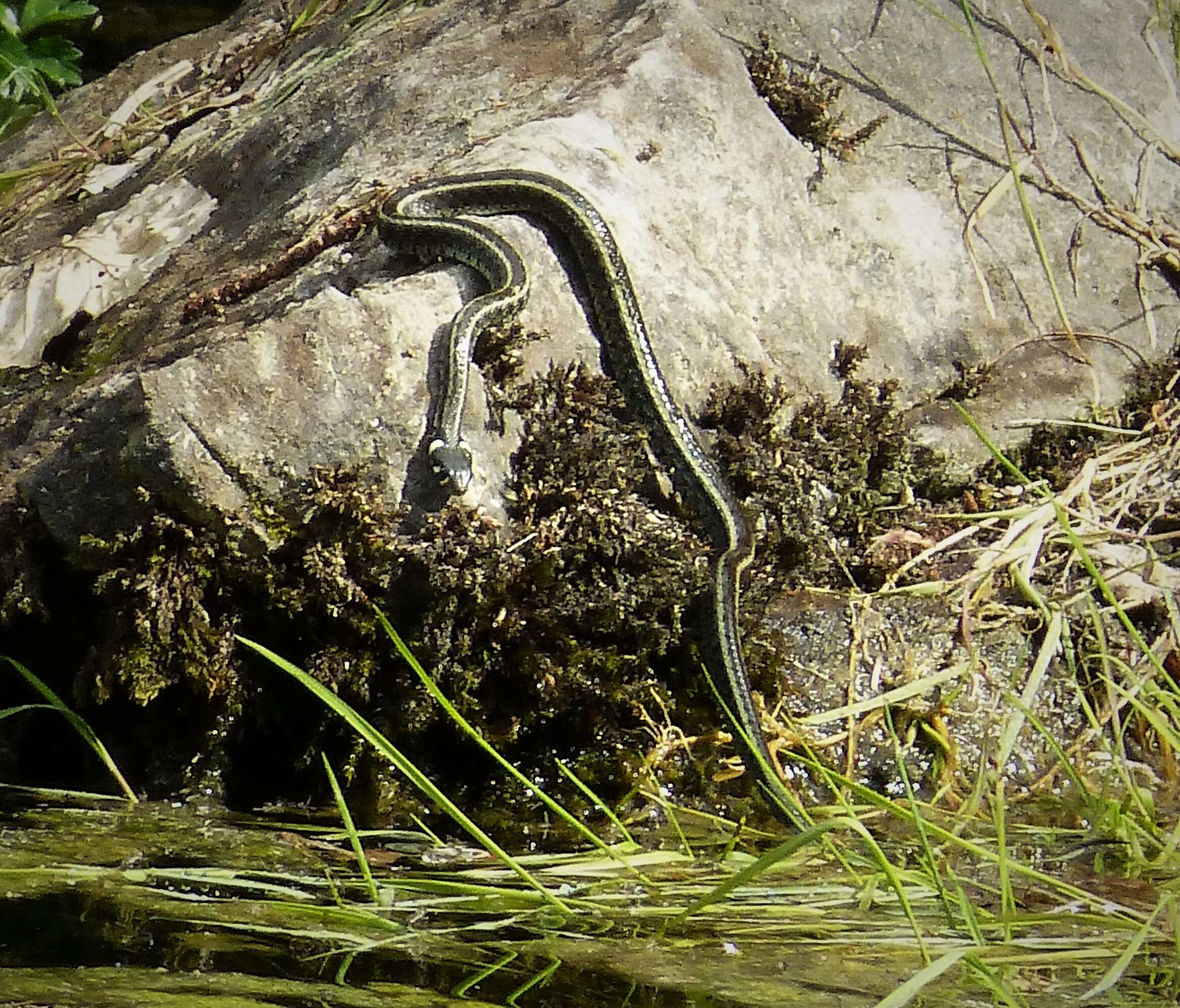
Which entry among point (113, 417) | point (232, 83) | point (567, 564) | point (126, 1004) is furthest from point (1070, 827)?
point (232, 83)

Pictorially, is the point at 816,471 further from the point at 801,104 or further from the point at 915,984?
the point at 915,984

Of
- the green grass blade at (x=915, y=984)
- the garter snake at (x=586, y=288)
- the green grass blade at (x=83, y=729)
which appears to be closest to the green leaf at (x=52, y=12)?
the garter snake at (x=586, y=288)

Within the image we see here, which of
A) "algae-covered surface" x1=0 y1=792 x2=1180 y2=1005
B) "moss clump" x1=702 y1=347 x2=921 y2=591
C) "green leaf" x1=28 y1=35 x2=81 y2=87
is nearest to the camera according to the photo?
"algae-covered surface" x1=0 y1=792 x2=1180 y2=1005

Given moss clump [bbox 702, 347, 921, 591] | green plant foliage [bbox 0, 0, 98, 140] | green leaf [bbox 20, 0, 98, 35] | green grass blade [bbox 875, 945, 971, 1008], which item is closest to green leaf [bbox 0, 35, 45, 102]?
green plant foliage [bbox 0, 0, 98, 140]

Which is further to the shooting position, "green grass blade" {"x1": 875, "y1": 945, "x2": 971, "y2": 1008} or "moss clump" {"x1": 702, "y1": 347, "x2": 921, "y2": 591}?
"moss clump" {"x1": 702, "y1": 347, "x2": 921, "y2": 591}

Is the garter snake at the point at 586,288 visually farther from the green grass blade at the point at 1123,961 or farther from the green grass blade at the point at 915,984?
the green grass blade at the point at 915,984

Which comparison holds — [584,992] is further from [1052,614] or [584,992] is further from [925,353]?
[925,353]

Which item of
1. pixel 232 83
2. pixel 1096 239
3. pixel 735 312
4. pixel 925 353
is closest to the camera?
pixel 735 312

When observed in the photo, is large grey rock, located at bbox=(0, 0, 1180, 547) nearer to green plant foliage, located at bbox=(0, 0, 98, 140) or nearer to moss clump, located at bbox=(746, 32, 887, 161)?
moss clump, located at bbox=(746, 32, 887, 161)

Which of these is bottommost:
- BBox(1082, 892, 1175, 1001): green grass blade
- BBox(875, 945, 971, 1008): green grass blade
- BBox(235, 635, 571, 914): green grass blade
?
BBox(1082, 892, 1175, 1001): green grass blade
